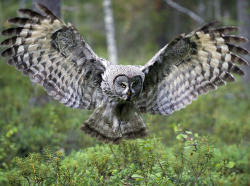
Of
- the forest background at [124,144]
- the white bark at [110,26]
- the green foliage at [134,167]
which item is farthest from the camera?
the white bark at [110,26]

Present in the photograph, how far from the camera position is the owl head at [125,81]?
4.21m

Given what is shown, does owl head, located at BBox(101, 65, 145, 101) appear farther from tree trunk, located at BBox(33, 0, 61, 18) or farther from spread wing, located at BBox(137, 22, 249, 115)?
tree trunk, located at BBox(33, 0, 61, 18)

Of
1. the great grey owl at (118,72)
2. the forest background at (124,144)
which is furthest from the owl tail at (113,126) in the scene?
the forest background at (124,144)

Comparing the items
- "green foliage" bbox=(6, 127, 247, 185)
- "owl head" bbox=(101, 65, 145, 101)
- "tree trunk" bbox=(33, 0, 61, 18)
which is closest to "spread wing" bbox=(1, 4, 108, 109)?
"owl head" bbox=(101, 65, 145, 101)

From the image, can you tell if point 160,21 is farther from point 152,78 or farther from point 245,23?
point 152,78

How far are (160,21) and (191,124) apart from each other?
1128 cm

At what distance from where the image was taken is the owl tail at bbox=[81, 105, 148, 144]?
4.21 m

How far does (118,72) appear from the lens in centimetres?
434

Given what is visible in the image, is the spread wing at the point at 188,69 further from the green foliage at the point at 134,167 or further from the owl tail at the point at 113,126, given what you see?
the green foliage at the point at 134,167

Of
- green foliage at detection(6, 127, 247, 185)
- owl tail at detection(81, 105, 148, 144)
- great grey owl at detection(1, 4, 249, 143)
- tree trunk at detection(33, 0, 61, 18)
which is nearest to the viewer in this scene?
green foliage at detection(6, 127, 247, 185)

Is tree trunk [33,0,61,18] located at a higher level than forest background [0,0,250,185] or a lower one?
higher

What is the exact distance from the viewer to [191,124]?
7.03 meters

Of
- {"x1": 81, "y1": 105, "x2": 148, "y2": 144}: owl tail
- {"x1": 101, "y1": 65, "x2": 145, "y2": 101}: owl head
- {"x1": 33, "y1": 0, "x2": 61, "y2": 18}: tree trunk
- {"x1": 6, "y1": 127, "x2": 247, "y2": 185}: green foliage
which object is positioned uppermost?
{"x1": 33, "y1": 0, "x2": 61, "y2": 18}: tree trunk

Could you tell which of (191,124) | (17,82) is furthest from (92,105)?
(17,82)
